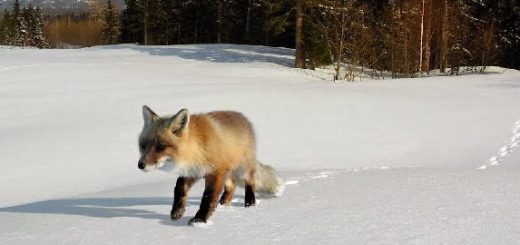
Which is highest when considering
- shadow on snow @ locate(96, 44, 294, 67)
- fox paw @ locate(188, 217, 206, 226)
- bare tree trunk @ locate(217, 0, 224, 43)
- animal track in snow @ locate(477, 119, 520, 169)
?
bare tree trunk @ locate(217, 0, 224, 43)

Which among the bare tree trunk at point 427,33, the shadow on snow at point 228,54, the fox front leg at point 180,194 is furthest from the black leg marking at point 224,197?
the bare tree trunk at point 427,33

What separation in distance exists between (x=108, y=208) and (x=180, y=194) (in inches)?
48.1

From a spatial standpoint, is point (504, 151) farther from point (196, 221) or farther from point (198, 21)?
point (198, 21)

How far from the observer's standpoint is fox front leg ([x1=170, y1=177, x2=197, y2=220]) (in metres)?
4.68

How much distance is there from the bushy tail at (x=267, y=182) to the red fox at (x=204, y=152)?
0.06 feet

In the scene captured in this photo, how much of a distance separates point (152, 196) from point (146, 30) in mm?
57397

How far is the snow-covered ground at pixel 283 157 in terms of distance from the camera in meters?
4.51

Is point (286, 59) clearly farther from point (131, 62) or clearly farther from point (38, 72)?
point (38, 72)

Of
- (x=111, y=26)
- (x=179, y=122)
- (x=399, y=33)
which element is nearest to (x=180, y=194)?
(x=179, y=122)

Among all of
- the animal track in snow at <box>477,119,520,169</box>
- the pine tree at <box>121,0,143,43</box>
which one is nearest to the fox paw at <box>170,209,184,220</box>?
the animal track in snow at <box>477,119,520,169</box>

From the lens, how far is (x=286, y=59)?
34.2 meters

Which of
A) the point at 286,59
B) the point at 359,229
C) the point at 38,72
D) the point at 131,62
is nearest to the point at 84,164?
the point at 359,229

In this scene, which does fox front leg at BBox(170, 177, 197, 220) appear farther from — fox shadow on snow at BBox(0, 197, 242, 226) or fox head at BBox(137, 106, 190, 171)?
fox head at BBox(137, 106, 190, 171)

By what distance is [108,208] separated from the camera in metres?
5.52
